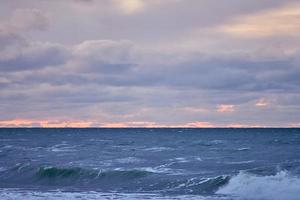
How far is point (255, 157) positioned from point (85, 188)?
2397cm

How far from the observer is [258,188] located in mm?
31703

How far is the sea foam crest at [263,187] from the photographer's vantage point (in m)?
30.2

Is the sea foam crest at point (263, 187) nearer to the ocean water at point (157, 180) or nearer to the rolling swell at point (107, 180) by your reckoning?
the ocean water at point (157, 180)

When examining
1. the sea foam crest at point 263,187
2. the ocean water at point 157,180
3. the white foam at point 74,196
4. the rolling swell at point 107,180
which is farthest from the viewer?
the rolling swell at point 107,180

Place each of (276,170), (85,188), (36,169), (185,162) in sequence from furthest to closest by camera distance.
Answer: (185,162), (36,169), (276,170), (85,188)

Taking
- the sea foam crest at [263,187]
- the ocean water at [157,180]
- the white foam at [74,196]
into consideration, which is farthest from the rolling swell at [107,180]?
the white foam at [74,196]

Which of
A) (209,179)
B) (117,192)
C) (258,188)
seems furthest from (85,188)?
(258,188)

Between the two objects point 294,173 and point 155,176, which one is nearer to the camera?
point 294,173

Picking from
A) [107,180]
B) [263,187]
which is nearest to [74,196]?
[107,180]

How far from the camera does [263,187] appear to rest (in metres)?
31.7

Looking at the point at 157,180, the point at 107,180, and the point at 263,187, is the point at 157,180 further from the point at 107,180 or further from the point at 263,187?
the point at 263,187

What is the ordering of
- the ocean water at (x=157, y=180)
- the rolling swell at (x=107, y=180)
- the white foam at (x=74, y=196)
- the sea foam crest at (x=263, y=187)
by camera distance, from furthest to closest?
the rolling swell at (x=107, y=180)
the ocean water at (x=157, y=180)
the sea foam crest at (x=263, y=187)
the white foam at (x=74, y=196)

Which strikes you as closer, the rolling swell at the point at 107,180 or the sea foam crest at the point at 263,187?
the sea foam crest at the point at 263,187

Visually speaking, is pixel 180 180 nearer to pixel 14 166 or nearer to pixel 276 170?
pixel 276 170
